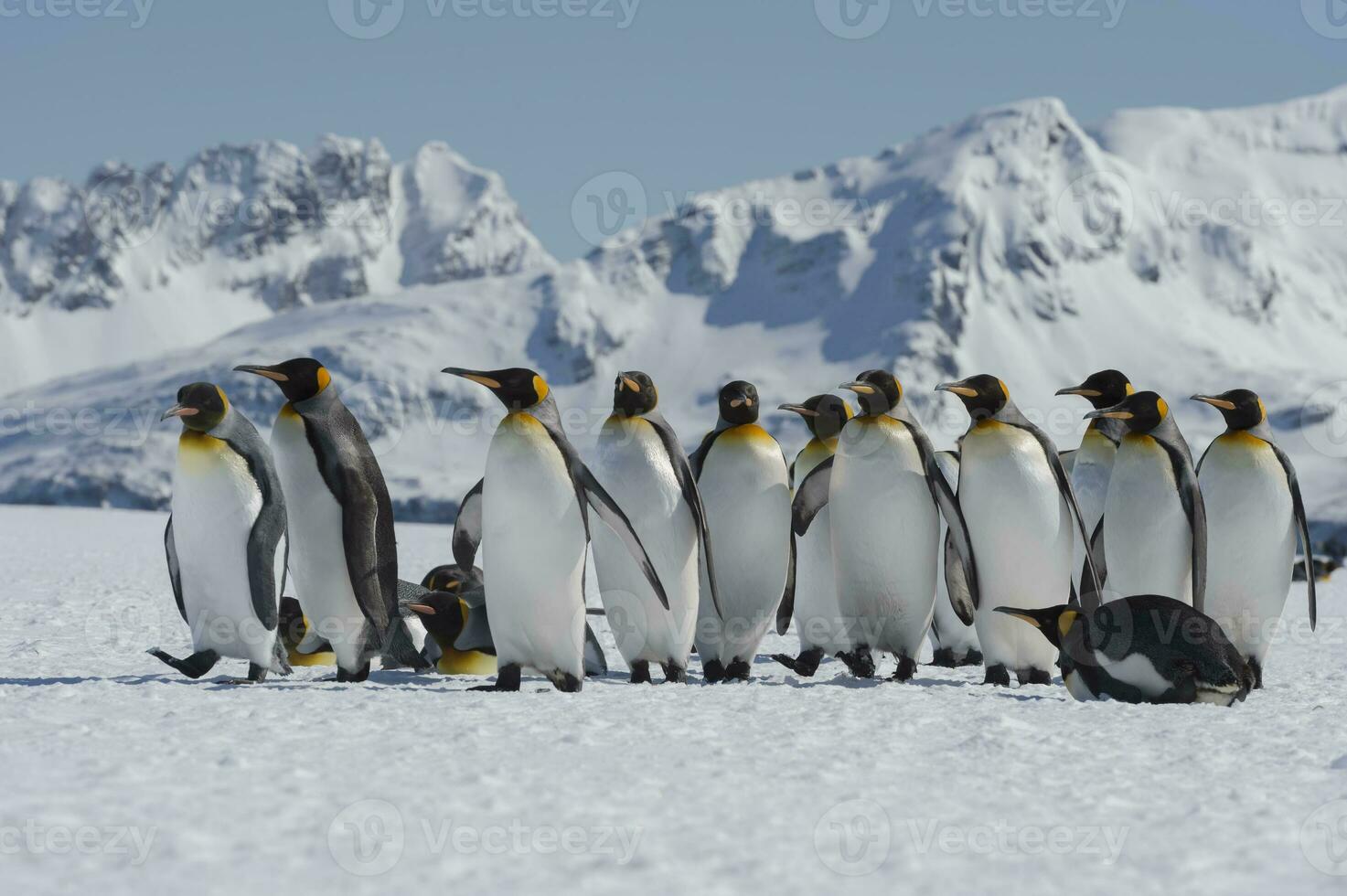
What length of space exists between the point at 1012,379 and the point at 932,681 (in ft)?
357

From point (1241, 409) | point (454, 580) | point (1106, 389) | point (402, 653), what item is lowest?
point (402, 653)

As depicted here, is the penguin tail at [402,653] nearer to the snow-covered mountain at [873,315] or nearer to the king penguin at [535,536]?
the king penguin at [535,536]

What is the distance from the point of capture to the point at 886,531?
5.27m

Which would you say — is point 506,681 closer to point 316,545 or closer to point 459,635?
point 316,545

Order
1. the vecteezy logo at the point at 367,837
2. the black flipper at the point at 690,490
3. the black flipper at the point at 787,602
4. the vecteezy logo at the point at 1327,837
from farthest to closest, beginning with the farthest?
the black flipper at the point at 787,602, the black flipper at the point at 690,490, the vecteezy logo at the point at 1327,837, the vecteezy logo at the point at 367,837

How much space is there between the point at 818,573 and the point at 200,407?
280cm

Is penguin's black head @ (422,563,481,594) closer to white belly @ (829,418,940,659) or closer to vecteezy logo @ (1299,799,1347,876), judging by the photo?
white belly @ (829,418,940,659)

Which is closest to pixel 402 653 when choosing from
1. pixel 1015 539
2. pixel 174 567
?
pixel 174 567

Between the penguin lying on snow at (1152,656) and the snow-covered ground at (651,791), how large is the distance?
302 mm

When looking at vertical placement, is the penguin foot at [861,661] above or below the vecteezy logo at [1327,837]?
below

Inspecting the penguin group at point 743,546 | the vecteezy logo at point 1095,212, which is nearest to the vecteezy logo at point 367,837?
the penguin group at point 743,546

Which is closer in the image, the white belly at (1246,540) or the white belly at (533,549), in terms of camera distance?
the white belly at (533,549)

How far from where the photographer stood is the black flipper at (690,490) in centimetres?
506

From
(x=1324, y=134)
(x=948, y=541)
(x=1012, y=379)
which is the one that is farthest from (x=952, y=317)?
(x=948, y=541)
